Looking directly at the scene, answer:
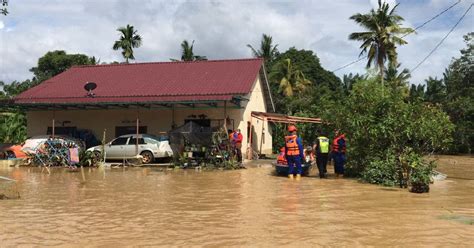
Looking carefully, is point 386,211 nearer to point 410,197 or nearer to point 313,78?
point 410,197

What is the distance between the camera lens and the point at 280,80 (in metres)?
42.2

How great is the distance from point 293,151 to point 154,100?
9.49 m

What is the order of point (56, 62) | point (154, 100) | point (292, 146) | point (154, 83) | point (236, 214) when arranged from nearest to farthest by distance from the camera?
point (236, 214) → point (292, 146) → point (154, 100) → point (154, 83) → point (56, 62)

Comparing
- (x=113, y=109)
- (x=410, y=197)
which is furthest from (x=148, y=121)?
(x=410, y=197)

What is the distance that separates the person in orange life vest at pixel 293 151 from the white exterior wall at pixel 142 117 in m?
8.02

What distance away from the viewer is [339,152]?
1529 cm

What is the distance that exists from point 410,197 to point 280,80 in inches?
1259

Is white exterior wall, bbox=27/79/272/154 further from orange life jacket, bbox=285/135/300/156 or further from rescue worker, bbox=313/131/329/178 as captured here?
orange life jacket, bbox=285/135/300/156

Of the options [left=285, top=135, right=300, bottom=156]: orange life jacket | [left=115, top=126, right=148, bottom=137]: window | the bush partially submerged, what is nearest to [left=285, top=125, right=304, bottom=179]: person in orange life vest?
[left=285, top=135, right=300, bottom=156]: orange life jacket

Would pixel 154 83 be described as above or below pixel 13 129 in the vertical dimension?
above

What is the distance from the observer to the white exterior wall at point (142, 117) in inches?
921

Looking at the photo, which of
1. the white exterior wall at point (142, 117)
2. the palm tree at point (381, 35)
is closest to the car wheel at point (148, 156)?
the white exterior wall at point (142, 117)

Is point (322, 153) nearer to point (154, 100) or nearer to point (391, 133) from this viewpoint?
point (391, 133)

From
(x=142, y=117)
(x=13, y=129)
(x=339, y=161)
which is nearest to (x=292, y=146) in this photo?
(x=339, y=161)
